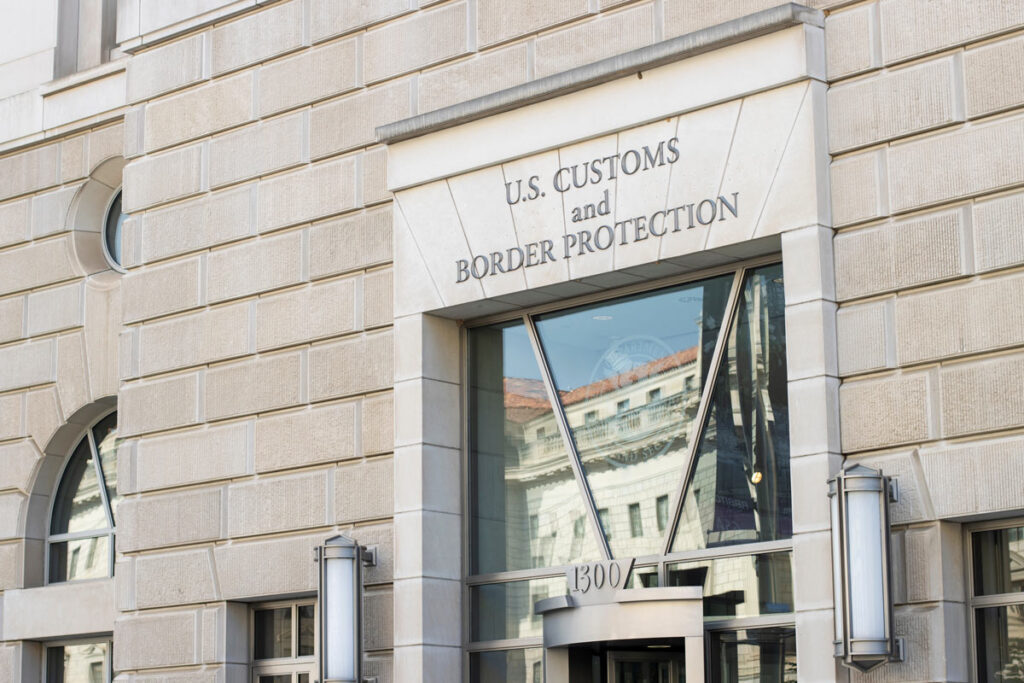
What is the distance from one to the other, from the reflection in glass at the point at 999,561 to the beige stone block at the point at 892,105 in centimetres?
255

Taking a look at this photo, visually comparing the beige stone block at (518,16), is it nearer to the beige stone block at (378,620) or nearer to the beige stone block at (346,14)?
the beige stone block at (346,14)

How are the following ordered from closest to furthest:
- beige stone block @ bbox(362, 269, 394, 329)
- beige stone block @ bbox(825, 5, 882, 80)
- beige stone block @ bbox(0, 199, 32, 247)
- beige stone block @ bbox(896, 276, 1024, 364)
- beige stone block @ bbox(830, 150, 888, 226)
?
beige stone block @ bbox(896, 276, 1024, 364) → beige stone block @ bbox(830, 150, 888, 226) → beige stone block @ bbox(825, 5, 882, 80) → beige stone block @ bbox(362, 269, 394, 329) → beige stone block @ bbox(0, 199, 32, 247)

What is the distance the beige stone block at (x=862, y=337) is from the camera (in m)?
10.5

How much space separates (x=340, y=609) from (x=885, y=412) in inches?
176

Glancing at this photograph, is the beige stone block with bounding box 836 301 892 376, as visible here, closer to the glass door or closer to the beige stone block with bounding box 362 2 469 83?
the glass door

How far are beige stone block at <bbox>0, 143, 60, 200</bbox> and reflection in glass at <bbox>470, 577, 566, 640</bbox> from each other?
23.2ft

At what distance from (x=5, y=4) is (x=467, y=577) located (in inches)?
345

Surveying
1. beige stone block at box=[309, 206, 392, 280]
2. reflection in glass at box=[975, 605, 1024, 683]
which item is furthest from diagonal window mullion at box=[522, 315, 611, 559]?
reflection in glass at box=[975, 605, 1024, 683]

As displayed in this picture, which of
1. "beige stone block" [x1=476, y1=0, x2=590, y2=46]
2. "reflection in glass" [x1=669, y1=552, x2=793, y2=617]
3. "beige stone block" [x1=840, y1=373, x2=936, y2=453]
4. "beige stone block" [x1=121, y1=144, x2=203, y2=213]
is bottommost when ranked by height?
"reflection in glass" [x1=669, y1=552, x2=793, y2=617]

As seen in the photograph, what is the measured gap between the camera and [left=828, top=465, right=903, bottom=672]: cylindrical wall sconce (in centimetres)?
989

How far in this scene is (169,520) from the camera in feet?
47.8

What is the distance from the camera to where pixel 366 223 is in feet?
44.7

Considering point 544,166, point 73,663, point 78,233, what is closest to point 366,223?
point 544,166

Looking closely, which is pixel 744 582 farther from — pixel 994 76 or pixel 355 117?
pixel 355 117
